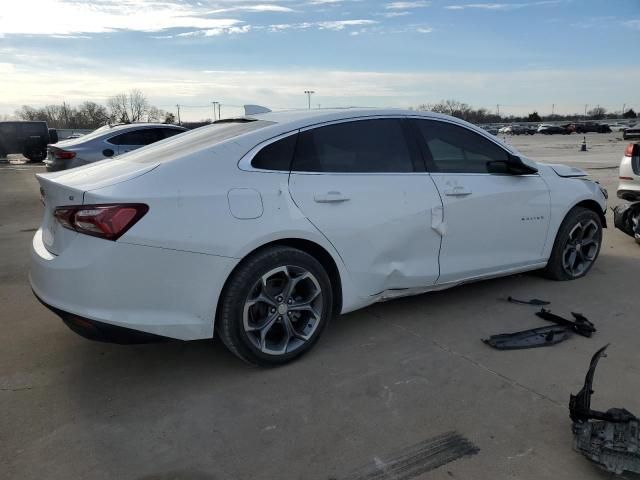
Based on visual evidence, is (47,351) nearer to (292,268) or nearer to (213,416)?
(213,416)

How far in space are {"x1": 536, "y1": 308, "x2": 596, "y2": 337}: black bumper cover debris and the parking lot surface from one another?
0.25 ft

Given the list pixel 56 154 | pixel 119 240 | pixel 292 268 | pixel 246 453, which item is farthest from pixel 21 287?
pixel 56 154

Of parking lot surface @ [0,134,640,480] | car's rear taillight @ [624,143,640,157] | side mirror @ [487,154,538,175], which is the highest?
car's rear taillight @ [624,143,640,157]

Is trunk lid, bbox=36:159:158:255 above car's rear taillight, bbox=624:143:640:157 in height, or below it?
below

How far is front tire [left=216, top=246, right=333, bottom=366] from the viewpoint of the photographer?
3.15 metres

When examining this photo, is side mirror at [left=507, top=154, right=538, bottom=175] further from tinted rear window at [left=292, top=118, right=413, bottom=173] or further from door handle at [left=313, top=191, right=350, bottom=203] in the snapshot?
door handle at [left=313, top=191, right=350, bottom=203]

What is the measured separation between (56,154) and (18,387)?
847 cm

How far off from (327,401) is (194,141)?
1.96m

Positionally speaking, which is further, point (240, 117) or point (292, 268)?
point (240, 117)

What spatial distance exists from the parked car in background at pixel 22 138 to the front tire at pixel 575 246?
2526 centimetres

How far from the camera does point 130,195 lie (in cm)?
288

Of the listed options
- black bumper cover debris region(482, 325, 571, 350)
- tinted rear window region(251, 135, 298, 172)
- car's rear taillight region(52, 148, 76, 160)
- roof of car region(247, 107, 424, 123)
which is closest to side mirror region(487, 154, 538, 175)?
roof of car region(247, 107, 424, 123)

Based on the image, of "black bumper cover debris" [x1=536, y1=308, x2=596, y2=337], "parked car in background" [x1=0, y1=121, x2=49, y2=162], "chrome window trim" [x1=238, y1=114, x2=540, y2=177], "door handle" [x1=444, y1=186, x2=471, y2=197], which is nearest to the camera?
"chrome window trim" [x1=238, y1=114, x2=540, y2=177]

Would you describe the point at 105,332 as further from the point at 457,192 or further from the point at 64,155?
the point at 64,155
